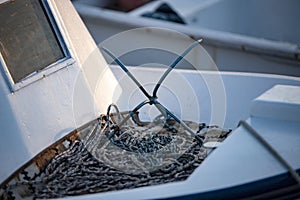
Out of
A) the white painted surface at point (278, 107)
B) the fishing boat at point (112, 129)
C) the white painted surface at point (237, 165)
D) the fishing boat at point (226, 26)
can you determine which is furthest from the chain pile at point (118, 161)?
the fishing boat at point (226, 26)

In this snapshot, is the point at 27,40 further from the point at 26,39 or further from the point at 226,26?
the point at 226,26

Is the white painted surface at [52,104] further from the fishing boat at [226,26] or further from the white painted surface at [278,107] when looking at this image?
the fishing boat at [226,26]

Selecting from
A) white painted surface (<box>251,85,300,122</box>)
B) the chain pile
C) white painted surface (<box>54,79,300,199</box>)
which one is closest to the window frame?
the chain pile

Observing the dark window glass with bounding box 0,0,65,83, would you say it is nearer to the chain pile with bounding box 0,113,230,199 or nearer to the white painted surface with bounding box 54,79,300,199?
the chain pile with bounding box 0,113,230,199

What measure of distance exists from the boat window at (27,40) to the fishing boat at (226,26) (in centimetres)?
135

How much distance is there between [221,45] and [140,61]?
1.78ft

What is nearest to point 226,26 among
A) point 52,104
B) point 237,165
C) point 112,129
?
point 112,129

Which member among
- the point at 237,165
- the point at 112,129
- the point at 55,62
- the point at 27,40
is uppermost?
the point at 27,40

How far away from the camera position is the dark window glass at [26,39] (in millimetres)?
1953

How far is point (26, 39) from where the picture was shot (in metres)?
2.01

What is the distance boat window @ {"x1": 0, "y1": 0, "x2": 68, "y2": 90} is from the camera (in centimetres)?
195

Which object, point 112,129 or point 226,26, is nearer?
point 112,129

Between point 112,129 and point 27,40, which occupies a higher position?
point 27,40

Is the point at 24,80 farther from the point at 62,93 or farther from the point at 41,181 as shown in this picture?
the point at 41,181
